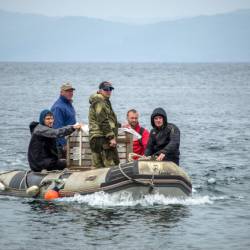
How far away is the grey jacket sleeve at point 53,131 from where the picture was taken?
647 inches

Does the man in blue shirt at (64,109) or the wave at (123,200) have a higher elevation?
the man in blue shirt at (64,109)

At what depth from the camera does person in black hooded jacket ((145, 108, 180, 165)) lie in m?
16.2

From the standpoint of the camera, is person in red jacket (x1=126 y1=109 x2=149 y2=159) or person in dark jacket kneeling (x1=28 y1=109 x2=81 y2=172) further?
person in red jacket (x1=126 y1=109 x2=149 y2=159)

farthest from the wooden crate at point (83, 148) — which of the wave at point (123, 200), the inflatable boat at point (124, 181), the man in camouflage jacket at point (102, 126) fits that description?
the wave at point (123, 200)

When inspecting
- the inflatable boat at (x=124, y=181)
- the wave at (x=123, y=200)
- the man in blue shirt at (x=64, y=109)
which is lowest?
the wave at (x=123, y=200)

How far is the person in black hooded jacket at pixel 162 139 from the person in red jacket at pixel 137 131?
989mm

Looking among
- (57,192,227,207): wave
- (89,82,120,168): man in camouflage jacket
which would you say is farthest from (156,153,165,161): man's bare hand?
(89,82,120,168): man in camouflage jacket

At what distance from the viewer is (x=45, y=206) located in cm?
1672

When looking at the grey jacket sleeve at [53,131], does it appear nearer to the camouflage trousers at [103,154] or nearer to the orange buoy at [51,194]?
the camouflage trousers at [103,154]

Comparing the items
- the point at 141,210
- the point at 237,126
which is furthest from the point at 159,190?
the point at 237,126

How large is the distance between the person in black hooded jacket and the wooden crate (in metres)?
1.00

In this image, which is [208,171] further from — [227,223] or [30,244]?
[30,244]

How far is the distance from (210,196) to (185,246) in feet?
15.9

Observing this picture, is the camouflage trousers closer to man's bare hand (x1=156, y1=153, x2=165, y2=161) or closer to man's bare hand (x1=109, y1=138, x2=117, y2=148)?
man's bare hand (x1=109, y1=138, x2=117, y2=148)
